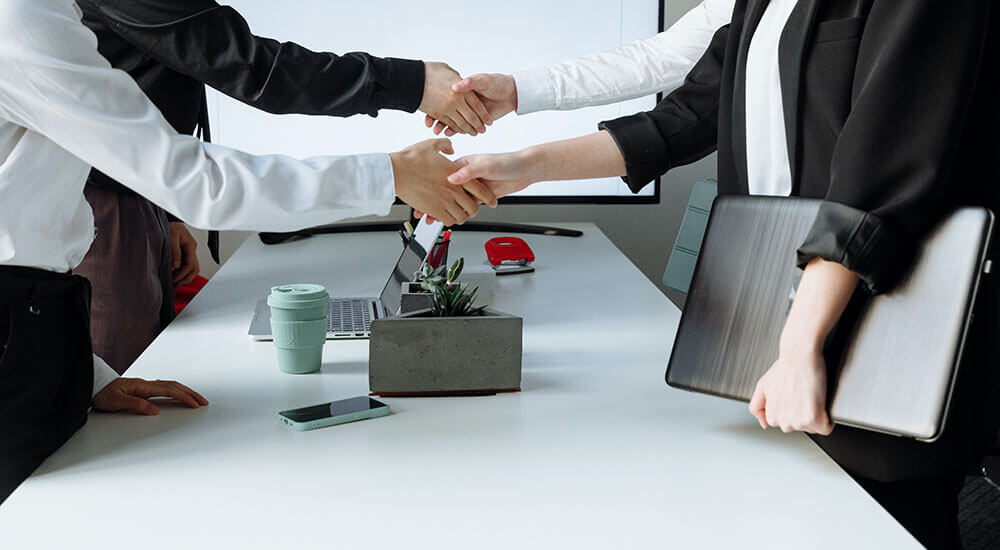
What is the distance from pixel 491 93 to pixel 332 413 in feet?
3.78

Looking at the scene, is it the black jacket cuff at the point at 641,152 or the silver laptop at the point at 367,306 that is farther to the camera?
the silver laptop at the point at 367,306

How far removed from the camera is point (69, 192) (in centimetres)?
125

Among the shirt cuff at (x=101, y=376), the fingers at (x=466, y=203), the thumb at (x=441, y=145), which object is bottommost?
the shirt cuff at (x=101, y=376)

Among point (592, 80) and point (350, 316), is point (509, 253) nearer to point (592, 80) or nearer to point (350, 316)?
point (592, 80)

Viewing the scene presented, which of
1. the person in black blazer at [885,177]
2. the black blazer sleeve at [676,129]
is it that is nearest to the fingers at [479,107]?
the black blazer sleeve at [676,129]

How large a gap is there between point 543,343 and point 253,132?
174cm

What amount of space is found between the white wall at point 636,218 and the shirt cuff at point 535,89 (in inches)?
42.5

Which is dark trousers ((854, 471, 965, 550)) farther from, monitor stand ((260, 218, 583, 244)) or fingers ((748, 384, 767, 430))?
monitor stand ((260, 218, 583, 244))

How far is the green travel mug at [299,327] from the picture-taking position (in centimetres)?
145

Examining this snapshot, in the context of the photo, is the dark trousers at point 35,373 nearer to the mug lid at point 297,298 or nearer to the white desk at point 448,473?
the white desk at point 448,473

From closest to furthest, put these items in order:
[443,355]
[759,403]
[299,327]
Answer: [759,403] < [443,355] < [299,327]

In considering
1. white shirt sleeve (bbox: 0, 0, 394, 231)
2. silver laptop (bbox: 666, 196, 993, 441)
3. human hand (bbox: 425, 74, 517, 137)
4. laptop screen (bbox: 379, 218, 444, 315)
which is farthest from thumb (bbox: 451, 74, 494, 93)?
silver laptop (bbox: 666, 196, 993, 441)

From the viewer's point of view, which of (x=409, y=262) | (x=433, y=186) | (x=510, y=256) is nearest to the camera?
(x=433, y=186)

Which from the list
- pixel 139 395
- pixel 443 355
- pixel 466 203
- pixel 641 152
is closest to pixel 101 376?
pixel 139 395
